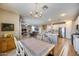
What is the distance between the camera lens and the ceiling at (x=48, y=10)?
6.70ft

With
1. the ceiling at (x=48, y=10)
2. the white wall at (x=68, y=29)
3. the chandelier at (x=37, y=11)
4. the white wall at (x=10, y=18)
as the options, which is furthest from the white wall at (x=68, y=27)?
the white wall at (x=10, y=18)

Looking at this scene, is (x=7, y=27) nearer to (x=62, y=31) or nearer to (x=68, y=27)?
(x=62, y=31)

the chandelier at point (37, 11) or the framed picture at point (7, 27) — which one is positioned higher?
the chandelier at point (37, 11)

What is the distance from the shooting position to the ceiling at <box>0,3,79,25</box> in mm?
2041

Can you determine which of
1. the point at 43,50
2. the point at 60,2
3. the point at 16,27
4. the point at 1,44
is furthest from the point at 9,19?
the point at 60,2

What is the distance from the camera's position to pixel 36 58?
2.07m

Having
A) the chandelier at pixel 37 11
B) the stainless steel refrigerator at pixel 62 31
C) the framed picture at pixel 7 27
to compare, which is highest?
the chandelier at pixel 37 11

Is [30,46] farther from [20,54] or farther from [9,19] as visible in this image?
[9,19]

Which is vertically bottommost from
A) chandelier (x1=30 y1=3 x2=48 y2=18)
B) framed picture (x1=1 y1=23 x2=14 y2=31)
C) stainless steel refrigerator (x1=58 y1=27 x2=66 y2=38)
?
stainless steel refrigerator (x1=58 y1=27 x2=66 y2=38)

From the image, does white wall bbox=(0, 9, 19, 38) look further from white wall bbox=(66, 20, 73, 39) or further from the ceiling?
white wall bbox=(66, 20, 73, 39)

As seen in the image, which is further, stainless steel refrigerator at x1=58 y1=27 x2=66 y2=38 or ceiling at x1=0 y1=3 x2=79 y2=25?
stainless steel refrigerator at x1=58 y1=27 x2=66 y2=38

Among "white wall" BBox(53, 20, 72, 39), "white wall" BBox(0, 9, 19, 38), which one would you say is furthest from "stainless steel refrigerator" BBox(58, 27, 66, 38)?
"white wall" BBox(0, 9, 19, 38)

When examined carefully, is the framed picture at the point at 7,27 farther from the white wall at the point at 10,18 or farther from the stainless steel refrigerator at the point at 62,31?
the stainless steel refrigerator at the point at 62,31

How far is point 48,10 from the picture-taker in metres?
2.07
